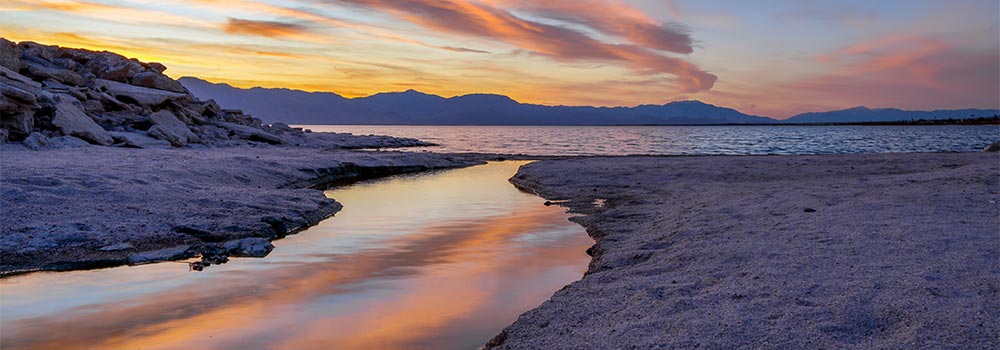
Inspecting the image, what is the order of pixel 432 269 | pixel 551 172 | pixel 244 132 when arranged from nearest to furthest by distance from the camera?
pixel 432 269, pixel 551 172, pixel 244 132

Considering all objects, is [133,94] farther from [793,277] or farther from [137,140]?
[793,277]

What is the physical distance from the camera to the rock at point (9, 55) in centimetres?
3372

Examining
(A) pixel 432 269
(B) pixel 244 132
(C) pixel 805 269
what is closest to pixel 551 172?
(A) pixel 432 269

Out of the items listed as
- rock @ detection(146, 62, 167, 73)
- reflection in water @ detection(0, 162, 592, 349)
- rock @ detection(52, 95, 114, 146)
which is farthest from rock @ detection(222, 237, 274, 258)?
rock @ detection(146, 62, 167, 73)

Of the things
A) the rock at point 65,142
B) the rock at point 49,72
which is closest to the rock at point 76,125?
the rock at point 65,142

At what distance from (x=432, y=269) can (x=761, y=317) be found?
18.5 ft

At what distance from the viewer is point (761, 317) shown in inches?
238

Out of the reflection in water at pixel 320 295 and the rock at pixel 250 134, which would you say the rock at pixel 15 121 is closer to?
the rock at pixel 250 134

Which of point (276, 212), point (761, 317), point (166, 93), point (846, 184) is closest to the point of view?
point (761, 317)

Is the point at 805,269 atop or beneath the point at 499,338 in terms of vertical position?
atop

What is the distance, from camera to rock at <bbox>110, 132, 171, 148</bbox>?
99.2 feet

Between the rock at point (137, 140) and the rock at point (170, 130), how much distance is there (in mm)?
589

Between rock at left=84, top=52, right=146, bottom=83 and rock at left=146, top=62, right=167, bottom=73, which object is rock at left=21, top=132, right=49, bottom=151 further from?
rock at left=146, top=62, right=167, bottom=73

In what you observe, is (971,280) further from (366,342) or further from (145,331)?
(145,331)
